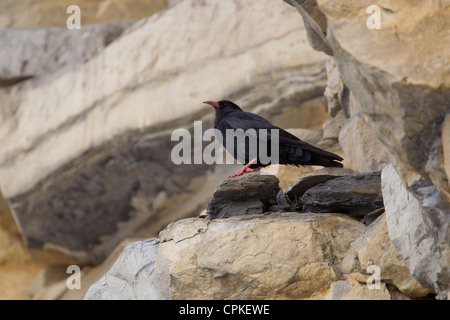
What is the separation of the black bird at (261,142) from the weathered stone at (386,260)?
1.02 meters

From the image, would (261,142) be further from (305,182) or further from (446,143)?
(446,143)

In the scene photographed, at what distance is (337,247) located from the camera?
3807mm

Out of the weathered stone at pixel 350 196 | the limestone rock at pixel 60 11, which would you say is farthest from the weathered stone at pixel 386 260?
the limestone rock at pixel 60 11

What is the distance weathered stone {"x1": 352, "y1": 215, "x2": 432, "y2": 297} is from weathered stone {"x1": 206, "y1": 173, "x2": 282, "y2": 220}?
0.76 meters

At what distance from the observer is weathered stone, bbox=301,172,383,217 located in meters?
4.09

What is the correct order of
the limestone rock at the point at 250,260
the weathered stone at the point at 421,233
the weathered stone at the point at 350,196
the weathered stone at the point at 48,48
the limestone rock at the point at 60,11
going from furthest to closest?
the limestone rock at the point at 60,11 → the weathered stone at the point at 48,48 → the weathered stone at the point at 350,196 → the limestone rock at the point at 250,260 → the weathered stone at the point at 421,233

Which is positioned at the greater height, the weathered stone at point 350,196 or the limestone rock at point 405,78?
the limestone rock at point 405,78

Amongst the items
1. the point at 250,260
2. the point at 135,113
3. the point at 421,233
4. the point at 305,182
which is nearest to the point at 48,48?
the point at 135,113

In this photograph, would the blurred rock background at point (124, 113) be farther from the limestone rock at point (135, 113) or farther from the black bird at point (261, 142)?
the black bird at point (261, 142)

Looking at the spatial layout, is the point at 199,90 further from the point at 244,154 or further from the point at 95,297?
the point at 95,297

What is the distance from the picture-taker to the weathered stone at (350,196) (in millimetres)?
4090

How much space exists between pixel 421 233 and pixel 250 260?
99 centimetres

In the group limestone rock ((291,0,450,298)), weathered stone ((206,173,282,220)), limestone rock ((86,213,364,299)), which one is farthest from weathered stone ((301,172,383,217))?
limestone rock ((291,0,450,298))

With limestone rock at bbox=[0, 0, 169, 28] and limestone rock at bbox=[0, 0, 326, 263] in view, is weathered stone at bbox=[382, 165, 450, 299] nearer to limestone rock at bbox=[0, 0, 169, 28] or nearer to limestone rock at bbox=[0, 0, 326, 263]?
limestone rock at bbox=[0, 0, 326, 263]
